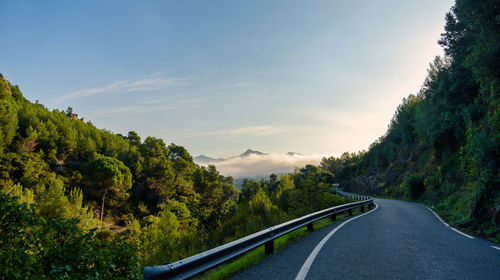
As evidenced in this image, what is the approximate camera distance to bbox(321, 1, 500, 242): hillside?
11375 millimetres

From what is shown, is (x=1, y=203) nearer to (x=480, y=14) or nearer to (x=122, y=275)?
(x=122, y=275)

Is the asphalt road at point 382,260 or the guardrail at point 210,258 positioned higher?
the guardrail at point 210,258

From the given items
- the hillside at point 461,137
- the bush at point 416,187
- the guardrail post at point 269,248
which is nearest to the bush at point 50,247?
the guardrail post at point 269,248

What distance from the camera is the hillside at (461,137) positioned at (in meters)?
11.4

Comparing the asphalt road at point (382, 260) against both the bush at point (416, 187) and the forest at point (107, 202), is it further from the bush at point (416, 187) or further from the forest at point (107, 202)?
the bush at point (416, 187)

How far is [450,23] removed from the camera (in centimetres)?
3234

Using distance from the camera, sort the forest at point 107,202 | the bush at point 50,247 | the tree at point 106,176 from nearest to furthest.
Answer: the bush at point 50,247
the forest at point 107,202
the tree at point 106,176

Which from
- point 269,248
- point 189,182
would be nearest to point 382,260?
point 269,248

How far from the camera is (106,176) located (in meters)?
61.8

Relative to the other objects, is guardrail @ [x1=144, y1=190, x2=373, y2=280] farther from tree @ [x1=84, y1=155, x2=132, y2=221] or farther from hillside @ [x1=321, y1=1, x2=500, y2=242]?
tree @ [x1=84, y1=155, x2=132, y2=221]

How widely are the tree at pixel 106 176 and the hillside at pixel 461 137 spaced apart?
57015mm

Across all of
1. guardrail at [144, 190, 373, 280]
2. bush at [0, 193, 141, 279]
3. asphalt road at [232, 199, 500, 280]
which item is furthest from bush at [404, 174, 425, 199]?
bush at [0, 193, 141, 279]

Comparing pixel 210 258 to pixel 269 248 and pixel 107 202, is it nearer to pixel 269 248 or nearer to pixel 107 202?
pixel 269 248

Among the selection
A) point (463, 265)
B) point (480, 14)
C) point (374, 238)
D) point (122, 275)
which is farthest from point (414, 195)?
point (122, 275)
